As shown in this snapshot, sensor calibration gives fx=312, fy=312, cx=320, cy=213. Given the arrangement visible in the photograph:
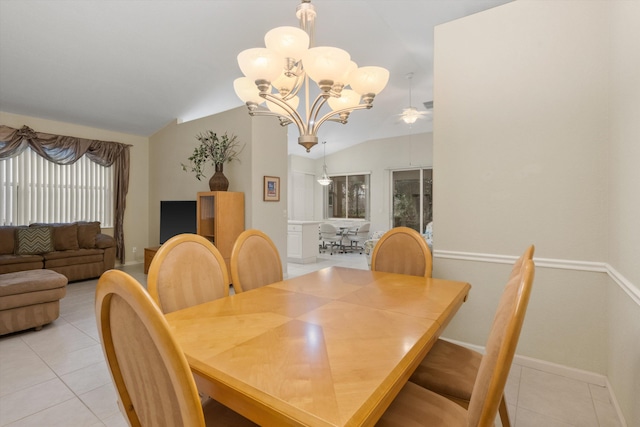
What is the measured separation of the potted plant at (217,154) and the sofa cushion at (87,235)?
1.90m

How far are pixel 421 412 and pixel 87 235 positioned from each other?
18.6ft

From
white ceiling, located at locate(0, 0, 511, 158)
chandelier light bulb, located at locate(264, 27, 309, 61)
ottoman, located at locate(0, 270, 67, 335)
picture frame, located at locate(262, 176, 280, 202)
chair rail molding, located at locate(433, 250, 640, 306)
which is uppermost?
white ceiling, located at locate(0, 0, 511, 158)

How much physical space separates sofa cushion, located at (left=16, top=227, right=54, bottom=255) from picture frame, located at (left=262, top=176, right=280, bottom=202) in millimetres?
3228

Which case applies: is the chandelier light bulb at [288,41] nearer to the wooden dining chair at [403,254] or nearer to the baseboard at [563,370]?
the wooden dining chair at [403,254]

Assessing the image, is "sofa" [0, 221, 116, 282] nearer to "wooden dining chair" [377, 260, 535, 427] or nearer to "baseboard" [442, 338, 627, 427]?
"wooden dining chair" [377, 260, 535, 427]

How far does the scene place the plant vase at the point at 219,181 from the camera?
15.0ft

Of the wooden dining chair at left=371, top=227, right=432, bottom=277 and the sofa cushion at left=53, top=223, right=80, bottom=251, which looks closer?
the wooden dining chair at left=371, top=227, right=432, bottom=277

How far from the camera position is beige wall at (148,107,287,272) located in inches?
187

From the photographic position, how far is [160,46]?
12.4ft

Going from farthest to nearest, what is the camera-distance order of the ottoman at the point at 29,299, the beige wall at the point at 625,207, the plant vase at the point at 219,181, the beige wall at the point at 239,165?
the beige wall at the point at 239,165
the plant vase at the point at 219,181
the ottoman at the point at 29,299
the beige wall at the point at 625,207

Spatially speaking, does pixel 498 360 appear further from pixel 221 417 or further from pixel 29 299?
pixel 29 299

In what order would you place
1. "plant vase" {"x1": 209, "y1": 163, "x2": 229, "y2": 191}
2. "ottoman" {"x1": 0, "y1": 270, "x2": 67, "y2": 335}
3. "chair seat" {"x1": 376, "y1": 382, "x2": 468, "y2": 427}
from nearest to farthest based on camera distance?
"chair seat" {"x1": 376, "y1": 382, "x2": 468, "y2": 427}, "ottoman" {"x1": 0, "y1": 270, "x2": 67, "y2": 335}, "plant vase" {"x1": 209, "y1": 163, "x2": 229, "y2": 191}

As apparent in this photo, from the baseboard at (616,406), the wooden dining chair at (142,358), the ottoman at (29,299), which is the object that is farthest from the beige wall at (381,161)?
the wooden dining chair at (142,358)

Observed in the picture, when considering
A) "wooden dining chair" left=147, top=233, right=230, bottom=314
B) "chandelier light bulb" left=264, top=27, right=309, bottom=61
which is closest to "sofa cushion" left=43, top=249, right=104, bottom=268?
"wooden dining chair" left=147, top=233, right=230, bottom=314
